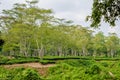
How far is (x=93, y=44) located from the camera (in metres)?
94.7

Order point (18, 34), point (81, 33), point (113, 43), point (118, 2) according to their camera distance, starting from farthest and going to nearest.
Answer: point (113, 43)
point (81, 33)
point (18, 34)
point (118, 2)

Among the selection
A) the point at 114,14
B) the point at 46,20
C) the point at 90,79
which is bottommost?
the point at 90,79

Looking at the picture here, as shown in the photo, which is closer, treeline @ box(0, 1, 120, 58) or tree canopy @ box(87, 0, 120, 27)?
tree canopy @ box(87, 0, 120, 27)

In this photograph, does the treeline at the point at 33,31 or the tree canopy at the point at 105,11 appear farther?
the treeline at the point at 33,31

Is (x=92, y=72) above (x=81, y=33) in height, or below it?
below

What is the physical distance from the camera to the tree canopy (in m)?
17.4

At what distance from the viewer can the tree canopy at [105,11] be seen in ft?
57.1

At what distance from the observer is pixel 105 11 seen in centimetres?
1786

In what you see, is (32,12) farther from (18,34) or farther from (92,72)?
(92,72)

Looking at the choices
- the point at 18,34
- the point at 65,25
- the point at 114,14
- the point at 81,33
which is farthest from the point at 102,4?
the point at 81,33

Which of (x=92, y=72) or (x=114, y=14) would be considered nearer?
(x=114, y=14)

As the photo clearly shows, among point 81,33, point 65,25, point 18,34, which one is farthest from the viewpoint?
point 81,33

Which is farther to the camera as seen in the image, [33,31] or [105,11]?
[33,31]

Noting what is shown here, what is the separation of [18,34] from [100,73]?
4264 centimetres
